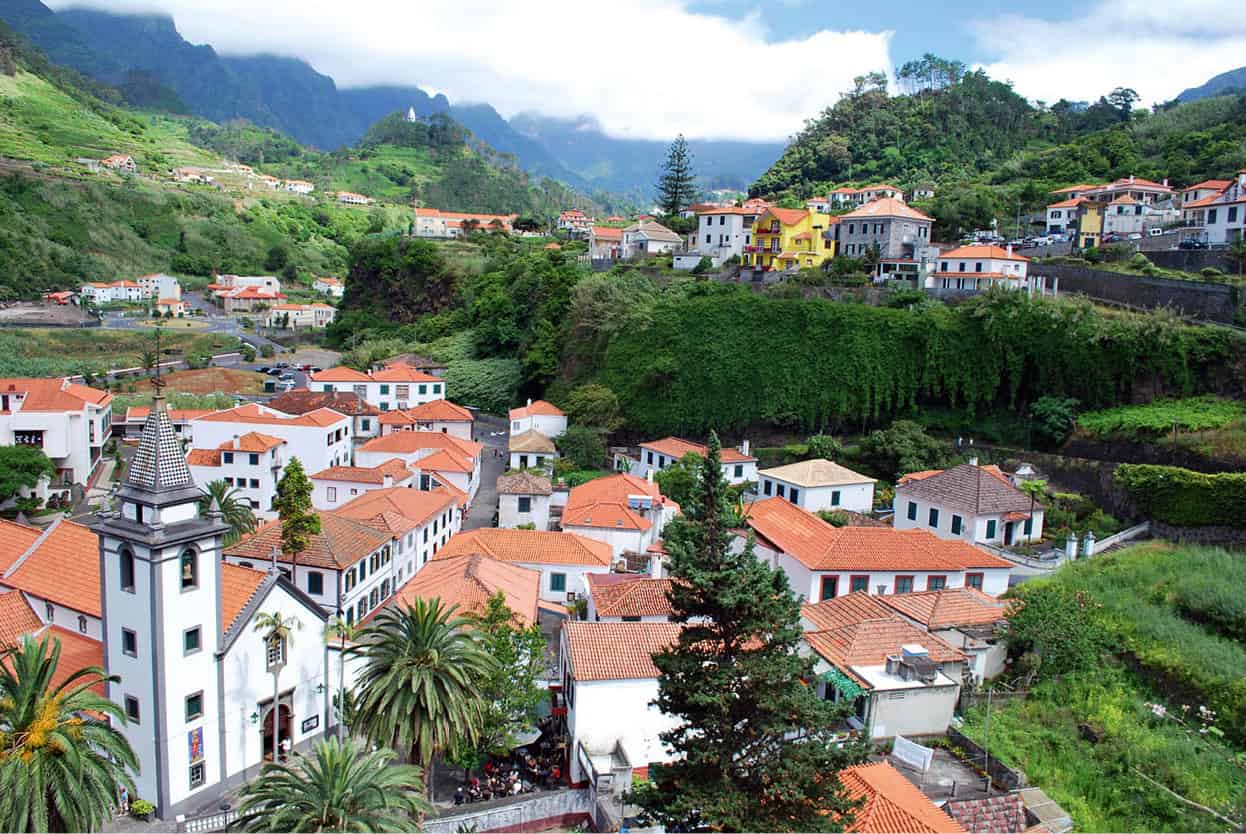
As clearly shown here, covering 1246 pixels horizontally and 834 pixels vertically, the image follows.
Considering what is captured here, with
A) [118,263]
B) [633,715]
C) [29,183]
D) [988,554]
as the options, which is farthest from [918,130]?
[29,183]

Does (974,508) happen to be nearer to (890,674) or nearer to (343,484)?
(890,674)

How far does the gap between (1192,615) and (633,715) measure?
15.7 m

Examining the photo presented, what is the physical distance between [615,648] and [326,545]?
10.5 meters

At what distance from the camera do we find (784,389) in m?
44.4

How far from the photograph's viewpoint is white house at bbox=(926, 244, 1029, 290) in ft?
148

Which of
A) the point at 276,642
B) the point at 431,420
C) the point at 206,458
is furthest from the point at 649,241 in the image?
the point at 276,642

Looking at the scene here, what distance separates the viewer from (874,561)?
2662 centimetres

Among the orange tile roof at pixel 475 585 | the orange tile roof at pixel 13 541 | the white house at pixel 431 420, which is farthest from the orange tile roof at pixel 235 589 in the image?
the white house at pixel 431 420

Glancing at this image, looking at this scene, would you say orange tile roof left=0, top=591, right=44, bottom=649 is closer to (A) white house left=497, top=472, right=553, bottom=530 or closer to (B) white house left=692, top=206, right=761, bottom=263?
(A) white house left=497, top=472, right=553, bottom=530

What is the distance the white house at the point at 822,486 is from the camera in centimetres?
3541

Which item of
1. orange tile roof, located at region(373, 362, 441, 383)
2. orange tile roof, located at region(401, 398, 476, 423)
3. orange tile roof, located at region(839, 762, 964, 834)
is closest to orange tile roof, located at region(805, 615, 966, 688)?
orange tile roof, located at region(839, 762, 964, 834)

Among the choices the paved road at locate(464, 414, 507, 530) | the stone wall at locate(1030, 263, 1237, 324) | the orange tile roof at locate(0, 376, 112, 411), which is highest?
the stone wall at locate(1030, 263, 1237, 324)

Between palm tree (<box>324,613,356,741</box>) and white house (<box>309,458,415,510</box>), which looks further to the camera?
white house (<box>309,458,415,510</box>)

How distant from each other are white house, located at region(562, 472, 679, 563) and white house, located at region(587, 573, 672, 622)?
505cm
